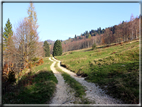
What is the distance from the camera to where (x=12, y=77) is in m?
14.8

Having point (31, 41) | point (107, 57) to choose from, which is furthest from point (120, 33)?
point (31, 41)

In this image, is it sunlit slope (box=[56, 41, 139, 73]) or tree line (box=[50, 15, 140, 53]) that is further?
tree line (box=[50, 15, 140, 53])

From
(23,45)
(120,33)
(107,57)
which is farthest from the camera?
(120,33)

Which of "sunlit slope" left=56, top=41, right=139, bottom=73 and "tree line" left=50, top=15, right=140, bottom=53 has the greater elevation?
"tree line" left=50, top=15, right=140, bottom=53

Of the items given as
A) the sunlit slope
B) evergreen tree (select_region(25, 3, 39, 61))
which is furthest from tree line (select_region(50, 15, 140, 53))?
evergreen tree (select_region(25, 3, 39, 61))

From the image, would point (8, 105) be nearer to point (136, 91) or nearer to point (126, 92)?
point (126, 92)

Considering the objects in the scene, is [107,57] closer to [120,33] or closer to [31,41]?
[31,41]

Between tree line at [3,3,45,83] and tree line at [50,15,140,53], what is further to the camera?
tree line at [50,15,140,53]

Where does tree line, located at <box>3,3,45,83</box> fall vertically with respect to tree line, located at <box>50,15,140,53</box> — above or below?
below

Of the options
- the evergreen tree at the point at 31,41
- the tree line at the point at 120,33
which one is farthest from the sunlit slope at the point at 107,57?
the tree line at the point at 120,33

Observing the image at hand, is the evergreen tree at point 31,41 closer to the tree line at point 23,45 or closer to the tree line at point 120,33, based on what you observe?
the tree line at point 23,45

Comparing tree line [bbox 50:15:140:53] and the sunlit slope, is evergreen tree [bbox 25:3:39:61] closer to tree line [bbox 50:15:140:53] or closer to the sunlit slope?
the sunlit slope

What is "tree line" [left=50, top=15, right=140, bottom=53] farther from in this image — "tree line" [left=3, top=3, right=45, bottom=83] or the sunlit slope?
"tree line" [left=3, top=3, right=45, bottom=83]

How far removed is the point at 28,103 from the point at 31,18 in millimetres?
19476
